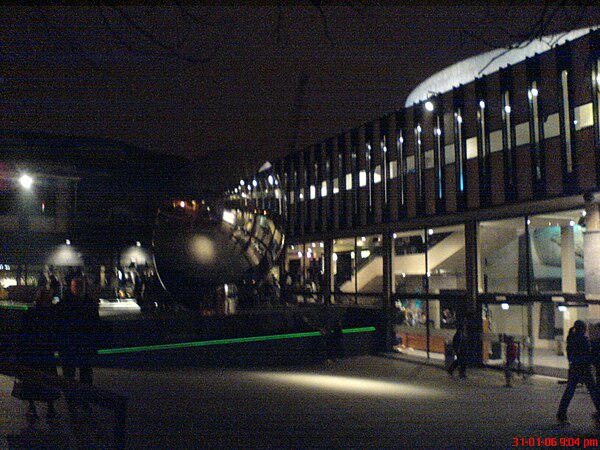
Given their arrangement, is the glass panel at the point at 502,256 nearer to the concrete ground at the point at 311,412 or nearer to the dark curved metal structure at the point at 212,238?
the concrete ground at the point at 311,412

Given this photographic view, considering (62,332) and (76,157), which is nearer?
(62,332)

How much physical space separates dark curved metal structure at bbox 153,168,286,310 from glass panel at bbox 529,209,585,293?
8.23m

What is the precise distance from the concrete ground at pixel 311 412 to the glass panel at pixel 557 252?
2790mm

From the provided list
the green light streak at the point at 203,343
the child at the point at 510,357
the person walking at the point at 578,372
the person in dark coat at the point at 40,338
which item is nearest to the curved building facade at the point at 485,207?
the child at the point at 510,357

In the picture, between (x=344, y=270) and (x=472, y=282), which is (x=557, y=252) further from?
(x=344, y=270)

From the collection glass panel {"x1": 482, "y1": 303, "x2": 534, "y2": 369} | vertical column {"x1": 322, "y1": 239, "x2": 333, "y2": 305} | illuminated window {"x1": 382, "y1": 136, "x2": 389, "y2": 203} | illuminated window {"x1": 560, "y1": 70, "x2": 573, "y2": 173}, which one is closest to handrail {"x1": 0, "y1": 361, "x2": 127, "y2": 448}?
glass panel {"x1": 482, "y1": 303, "x2": 534, "y2": 369}

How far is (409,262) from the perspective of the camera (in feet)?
80.4

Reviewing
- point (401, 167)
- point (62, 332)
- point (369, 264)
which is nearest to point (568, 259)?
point (401, 167)

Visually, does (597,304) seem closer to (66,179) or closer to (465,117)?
(465,117)

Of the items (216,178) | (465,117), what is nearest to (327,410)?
(216,178)

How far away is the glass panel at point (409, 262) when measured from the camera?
23842 mm

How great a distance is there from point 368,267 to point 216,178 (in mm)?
13424

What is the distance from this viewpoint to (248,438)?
872 centimetres
